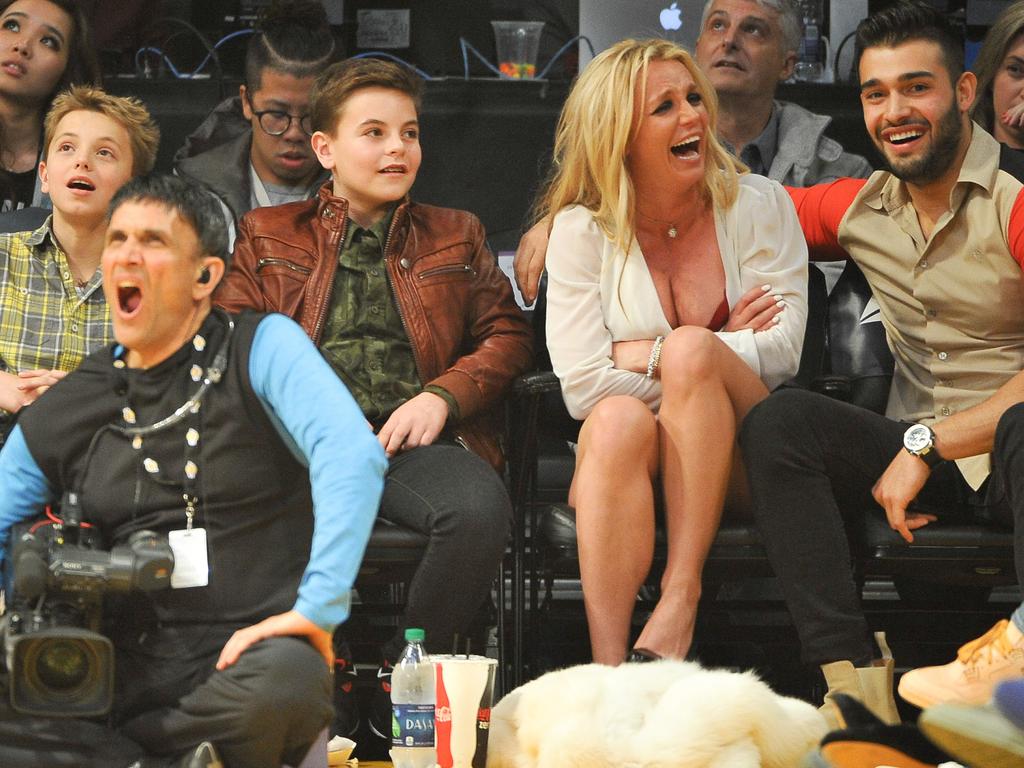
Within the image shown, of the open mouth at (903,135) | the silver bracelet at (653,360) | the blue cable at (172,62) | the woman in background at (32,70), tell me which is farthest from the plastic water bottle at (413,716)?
the blue cable at (172,62)

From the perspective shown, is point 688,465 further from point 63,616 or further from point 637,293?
point 63,616

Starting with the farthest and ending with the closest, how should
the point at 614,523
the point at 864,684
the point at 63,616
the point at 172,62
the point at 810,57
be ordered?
the point at 172,62 < the point at 810,57 < the point at 614,523 < the point at 864,684 < the point at 63,616

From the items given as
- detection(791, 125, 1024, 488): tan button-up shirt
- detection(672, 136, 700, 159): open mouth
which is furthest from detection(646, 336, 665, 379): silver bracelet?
detection(791, 125, 1024, 488): tan button-up shirt

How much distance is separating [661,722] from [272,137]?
78.0 inches

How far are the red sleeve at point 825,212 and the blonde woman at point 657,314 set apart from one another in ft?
0.53

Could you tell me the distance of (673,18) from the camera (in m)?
4.68

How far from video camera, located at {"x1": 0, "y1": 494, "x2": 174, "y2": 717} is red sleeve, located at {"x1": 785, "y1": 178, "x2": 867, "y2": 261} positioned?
178cm

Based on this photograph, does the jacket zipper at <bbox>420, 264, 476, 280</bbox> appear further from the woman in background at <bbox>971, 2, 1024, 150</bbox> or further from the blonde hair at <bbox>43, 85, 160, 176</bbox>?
the woman in background at <bbox>971, 2, 1024, 150</bbox>

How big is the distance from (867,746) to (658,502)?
91cm

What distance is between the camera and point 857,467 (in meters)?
2.92

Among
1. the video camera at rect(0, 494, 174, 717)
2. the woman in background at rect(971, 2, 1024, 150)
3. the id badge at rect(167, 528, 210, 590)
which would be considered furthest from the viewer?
the woman in background at rect(971, 2, 1024, 150)

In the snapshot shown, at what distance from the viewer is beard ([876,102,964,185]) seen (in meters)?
3.17

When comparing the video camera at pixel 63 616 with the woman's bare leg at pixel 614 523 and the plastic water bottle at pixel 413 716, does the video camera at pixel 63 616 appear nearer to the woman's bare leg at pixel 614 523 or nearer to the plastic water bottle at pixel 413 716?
the plastic water bottle at pixel 413 716

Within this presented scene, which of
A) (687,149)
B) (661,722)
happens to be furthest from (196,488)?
(687,149)
